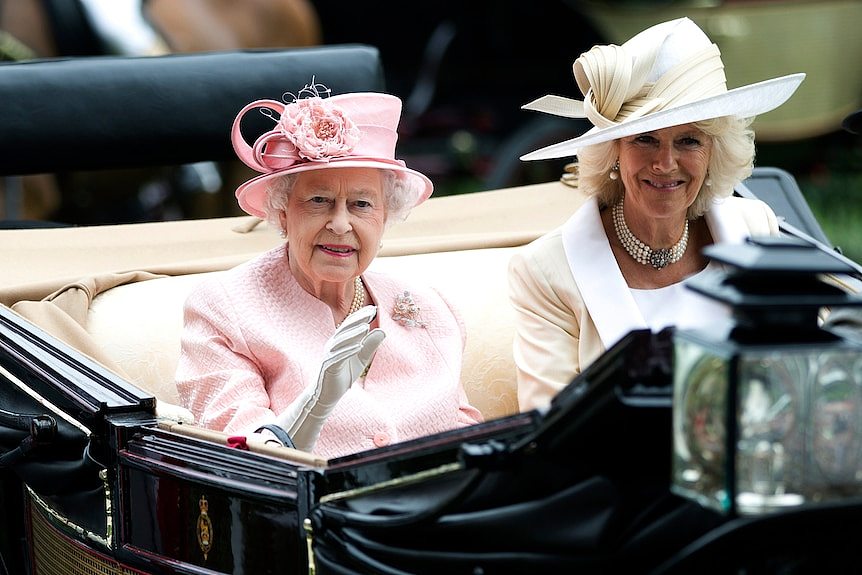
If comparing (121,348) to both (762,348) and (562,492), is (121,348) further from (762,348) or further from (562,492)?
(762,348)

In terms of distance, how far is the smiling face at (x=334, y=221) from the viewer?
2.45m

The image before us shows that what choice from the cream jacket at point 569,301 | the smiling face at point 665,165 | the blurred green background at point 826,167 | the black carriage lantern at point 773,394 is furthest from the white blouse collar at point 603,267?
the blurred green background at point 826,167

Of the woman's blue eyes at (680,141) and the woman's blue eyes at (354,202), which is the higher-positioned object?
the woman's blue eyes at (680,141)

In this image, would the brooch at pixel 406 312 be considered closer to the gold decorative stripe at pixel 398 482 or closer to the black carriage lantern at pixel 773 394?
the gold decorative stripe at pixel 398 482

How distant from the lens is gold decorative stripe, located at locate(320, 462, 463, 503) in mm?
1537

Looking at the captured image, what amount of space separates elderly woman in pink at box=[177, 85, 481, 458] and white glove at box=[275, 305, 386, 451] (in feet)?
0.32

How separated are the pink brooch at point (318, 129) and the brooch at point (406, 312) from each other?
34cm

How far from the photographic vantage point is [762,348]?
125 cm

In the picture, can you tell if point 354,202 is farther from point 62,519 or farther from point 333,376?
point 62,519

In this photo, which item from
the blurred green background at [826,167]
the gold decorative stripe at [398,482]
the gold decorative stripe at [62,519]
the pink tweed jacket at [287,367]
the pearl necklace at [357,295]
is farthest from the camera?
the blurred green background at [826,167]

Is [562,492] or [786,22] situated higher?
[786,22]

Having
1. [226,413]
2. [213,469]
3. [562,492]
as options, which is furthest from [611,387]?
[226,413]

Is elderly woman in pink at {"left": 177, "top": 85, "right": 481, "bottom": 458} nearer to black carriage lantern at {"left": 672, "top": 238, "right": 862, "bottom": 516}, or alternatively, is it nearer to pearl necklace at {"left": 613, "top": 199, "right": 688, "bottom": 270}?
pearl necklace at {"left": 613, "top": 199, "right": 688, "bottom": 270}

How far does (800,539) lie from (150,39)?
483cm
